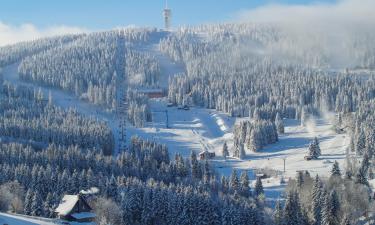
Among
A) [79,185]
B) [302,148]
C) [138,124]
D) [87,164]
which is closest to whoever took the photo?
→ [79,185]

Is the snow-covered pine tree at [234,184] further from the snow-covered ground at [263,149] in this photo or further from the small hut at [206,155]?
the small hut at [206,155]

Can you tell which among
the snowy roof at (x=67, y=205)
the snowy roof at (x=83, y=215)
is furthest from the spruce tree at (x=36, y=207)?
the snowy roof at (x=83, y=215)

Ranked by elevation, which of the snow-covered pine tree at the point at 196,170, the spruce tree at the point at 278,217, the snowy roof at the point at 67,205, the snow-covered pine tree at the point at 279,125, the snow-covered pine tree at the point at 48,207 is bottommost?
the spruce tree at the point at 278,217

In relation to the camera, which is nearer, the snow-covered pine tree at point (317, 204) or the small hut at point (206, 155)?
the snow-covered pine tree at point (317, 204)

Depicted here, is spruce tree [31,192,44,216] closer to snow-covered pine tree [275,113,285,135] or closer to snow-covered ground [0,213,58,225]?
snow-covered ground [0,213,58,225]

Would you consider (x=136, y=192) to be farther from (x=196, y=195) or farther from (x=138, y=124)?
(x=138, y=124)

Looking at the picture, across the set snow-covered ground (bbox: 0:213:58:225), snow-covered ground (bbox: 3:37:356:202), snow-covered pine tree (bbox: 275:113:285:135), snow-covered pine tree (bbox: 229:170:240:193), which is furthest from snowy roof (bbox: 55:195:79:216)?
snow-covered pine tree (bbox: 275:113:285:135)

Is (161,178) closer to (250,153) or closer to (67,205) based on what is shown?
(67,205)

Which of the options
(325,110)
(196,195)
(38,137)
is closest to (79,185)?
(196,195)
